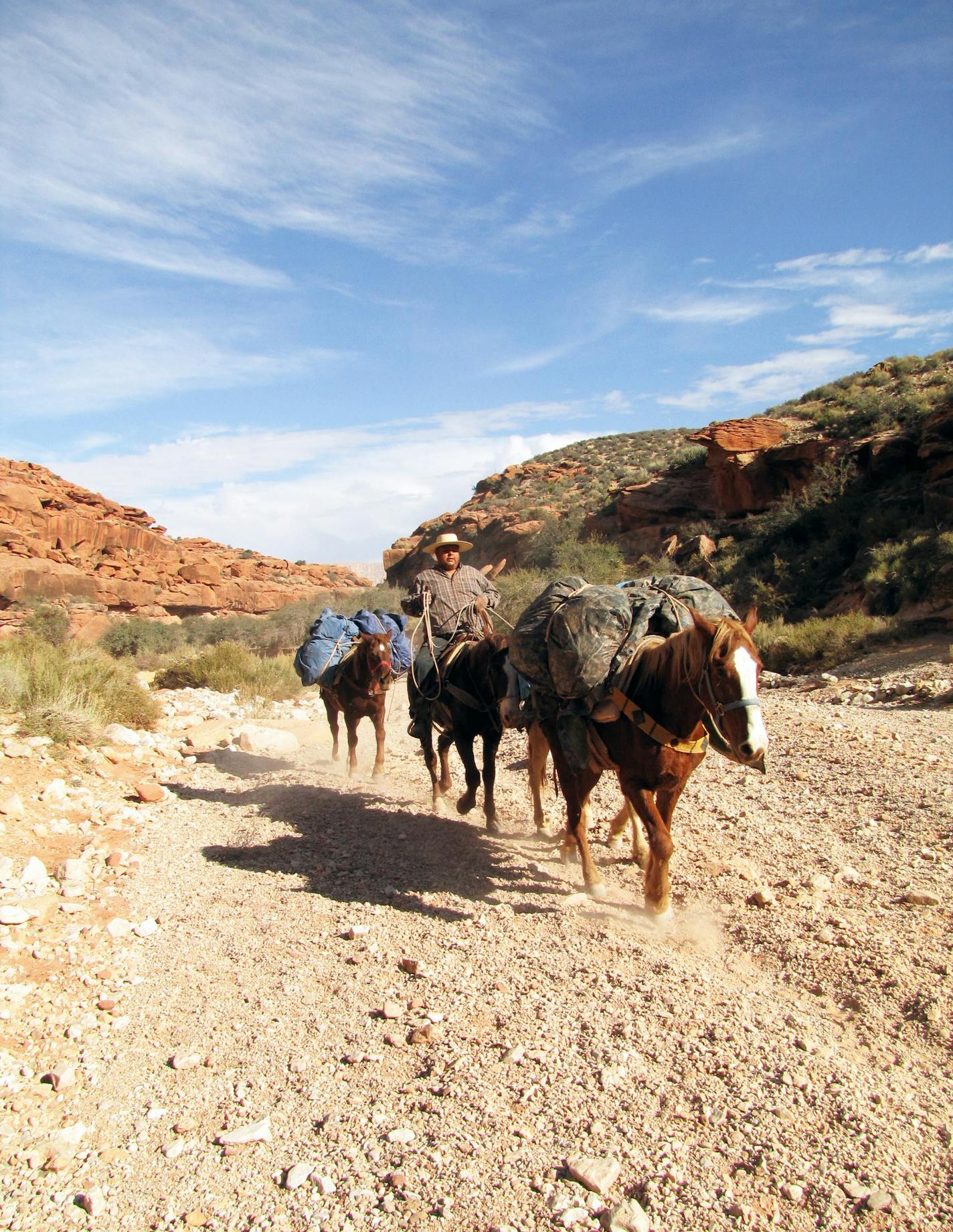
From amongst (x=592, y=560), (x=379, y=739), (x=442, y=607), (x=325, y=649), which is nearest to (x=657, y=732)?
(x=442, y=607)

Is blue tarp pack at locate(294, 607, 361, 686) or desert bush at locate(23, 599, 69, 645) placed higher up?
desert bush at locate(23, 599, 69, 645)

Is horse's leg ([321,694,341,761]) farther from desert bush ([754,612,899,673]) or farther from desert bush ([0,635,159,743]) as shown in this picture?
desert bush ([754,612,899,673])

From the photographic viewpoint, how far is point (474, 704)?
7270 mm

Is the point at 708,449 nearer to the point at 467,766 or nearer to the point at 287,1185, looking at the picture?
the point at 467,766

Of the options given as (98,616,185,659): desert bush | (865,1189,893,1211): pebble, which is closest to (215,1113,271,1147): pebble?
(865,1189,893,1211): pebble

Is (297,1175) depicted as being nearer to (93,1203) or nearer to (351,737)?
(93,1203)

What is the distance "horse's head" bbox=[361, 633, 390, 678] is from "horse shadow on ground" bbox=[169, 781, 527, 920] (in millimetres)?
1385

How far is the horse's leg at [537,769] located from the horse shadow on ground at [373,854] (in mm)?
543

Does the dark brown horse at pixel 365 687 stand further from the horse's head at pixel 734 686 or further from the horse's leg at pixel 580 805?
the horse's head at pixel 734 686

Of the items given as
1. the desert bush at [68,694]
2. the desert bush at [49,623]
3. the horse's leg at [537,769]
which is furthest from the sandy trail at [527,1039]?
the desert bush at [49,623]

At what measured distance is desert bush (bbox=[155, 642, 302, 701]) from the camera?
59.3 ft

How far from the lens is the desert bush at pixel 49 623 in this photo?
31.6 meters

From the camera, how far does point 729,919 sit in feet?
15.9

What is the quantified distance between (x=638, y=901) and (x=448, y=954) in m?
1.49
